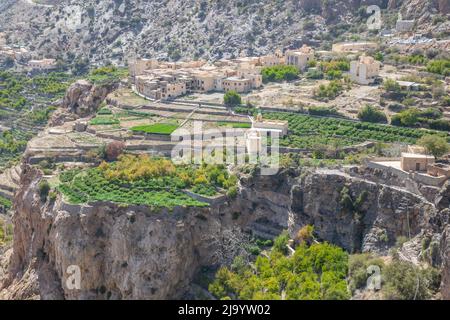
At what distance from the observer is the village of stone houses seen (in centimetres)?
2859

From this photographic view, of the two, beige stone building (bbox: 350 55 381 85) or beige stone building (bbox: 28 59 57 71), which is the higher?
beige stone building (bbox: 350 55 381 85)

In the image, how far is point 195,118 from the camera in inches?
1742

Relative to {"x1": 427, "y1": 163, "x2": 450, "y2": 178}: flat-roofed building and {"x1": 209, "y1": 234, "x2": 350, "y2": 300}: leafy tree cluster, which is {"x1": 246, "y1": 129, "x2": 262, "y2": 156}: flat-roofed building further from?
{"x1": 427, "y1": 163, "x2": 450, "y2": 178}: flat-roofed building

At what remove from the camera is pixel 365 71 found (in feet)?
159

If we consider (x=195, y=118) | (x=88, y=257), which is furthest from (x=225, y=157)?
(x=88, y=257)

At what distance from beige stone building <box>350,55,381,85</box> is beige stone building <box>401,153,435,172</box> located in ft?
64.8

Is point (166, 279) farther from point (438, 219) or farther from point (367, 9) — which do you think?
point (367, 9)

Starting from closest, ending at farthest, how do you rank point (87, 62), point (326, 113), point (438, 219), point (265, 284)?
1. point (438, 219)
2. point (265, 284)
3. point (326, 113)
4. point (87, 62)

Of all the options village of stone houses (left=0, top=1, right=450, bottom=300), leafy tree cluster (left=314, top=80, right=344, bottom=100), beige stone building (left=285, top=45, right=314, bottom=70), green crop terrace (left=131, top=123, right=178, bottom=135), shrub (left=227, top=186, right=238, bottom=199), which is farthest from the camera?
beige stone building (left=285, top=45, right=314, bottom=70)

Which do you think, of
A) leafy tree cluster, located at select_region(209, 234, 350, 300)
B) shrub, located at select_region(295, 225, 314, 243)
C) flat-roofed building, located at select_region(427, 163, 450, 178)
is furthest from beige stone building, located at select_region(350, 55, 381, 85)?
leafy tree cluster, located at select_region(209, 234, 350, 300)

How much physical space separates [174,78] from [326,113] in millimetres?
14013

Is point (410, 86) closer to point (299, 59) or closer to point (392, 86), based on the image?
point (392, 86)

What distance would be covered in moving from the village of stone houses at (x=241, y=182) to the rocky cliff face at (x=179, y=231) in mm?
67

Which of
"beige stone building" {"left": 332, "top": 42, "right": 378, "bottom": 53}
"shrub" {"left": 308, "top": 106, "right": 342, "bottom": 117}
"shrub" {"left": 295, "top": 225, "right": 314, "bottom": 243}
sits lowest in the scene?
"shrub" {"left": 295, "top": 225, "right": 314, "bottom": 243}
